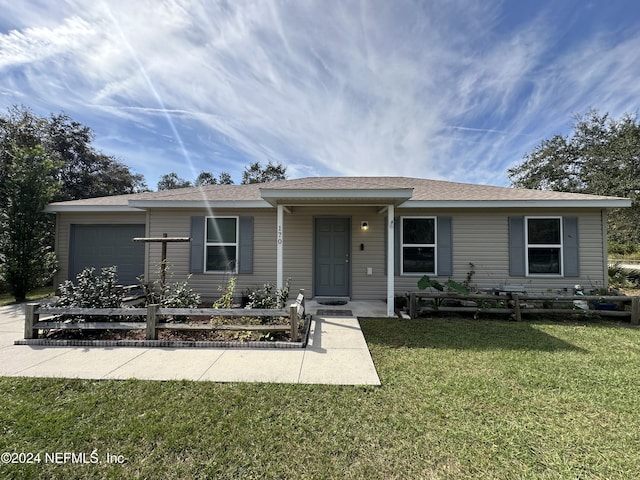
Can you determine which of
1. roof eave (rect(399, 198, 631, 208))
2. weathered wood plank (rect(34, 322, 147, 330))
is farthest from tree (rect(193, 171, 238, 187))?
weathered wood plank (rect(34, 322, 147, 330))

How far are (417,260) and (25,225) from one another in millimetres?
10352

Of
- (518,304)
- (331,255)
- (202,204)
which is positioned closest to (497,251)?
(518,304)

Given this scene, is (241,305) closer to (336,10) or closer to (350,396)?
(350,396)

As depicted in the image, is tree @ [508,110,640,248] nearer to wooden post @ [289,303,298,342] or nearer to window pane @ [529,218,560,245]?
window pane @ [529,218,560,245]

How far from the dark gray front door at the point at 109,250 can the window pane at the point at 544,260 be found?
10.6 meters

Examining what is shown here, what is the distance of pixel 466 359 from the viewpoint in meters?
3.67

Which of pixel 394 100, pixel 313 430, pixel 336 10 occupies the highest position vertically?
pixel 336 10

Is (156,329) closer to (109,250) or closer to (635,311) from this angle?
(109,250)

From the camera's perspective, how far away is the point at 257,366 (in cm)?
342

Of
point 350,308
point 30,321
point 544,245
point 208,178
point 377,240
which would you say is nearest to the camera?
point 30,321

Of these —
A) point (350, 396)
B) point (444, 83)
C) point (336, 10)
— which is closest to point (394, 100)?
point (444, 83)

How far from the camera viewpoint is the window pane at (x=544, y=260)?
22.3 feet

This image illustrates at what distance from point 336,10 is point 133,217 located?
25.1 feet

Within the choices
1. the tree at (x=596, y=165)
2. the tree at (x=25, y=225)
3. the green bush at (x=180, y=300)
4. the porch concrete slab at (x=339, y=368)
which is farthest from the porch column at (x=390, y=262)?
the tree at (x=596, y=165)
